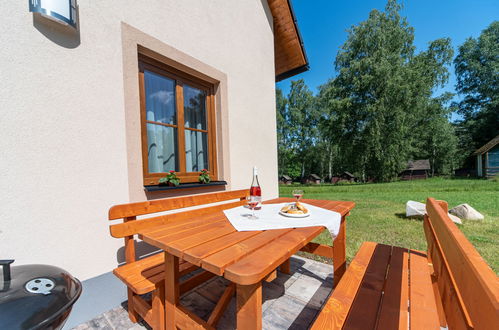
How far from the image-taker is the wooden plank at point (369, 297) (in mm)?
1009

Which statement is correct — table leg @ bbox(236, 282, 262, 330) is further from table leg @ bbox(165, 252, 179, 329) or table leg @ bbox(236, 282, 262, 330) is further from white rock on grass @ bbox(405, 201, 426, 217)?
white rock on grass @ bbox(405, 201, 426, 217)

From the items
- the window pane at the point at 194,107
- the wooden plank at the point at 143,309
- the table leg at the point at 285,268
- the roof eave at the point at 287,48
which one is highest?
the roof eave at the point at 287,48

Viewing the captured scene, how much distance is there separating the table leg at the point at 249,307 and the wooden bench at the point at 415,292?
0.30m

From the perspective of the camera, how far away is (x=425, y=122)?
60.4 feet

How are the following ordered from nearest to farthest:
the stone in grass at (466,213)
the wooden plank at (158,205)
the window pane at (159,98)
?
1. the wooden plank at (158,205)
2. the window pane at (159,98)
3. the stone in grass at (466,213)

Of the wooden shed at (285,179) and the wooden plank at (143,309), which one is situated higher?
the wooden plank at (143,309)

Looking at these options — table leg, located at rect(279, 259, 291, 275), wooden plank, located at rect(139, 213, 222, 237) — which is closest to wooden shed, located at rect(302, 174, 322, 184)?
table leg, located at rect(279, 259, 291, 275)

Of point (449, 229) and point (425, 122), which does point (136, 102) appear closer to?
point (449, 229)

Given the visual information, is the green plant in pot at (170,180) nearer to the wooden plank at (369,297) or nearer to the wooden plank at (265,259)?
the wooden plank at (265,259)

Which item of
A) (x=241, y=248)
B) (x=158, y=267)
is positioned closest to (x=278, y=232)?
(x=241, y=248)

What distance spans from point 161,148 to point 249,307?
227cm

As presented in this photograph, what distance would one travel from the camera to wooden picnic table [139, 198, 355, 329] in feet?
3.01

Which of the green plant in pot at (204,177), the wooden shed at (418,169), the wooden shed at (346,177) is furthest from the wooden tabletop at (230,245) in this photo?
the wooden shed at (418,169)

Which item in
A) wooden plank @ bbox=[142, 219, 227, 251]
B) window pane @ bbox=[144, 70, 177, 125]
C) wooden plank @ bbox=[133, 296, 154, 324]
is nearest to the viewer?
wooden plank @ bbox=[142, 219, 227, 251]
